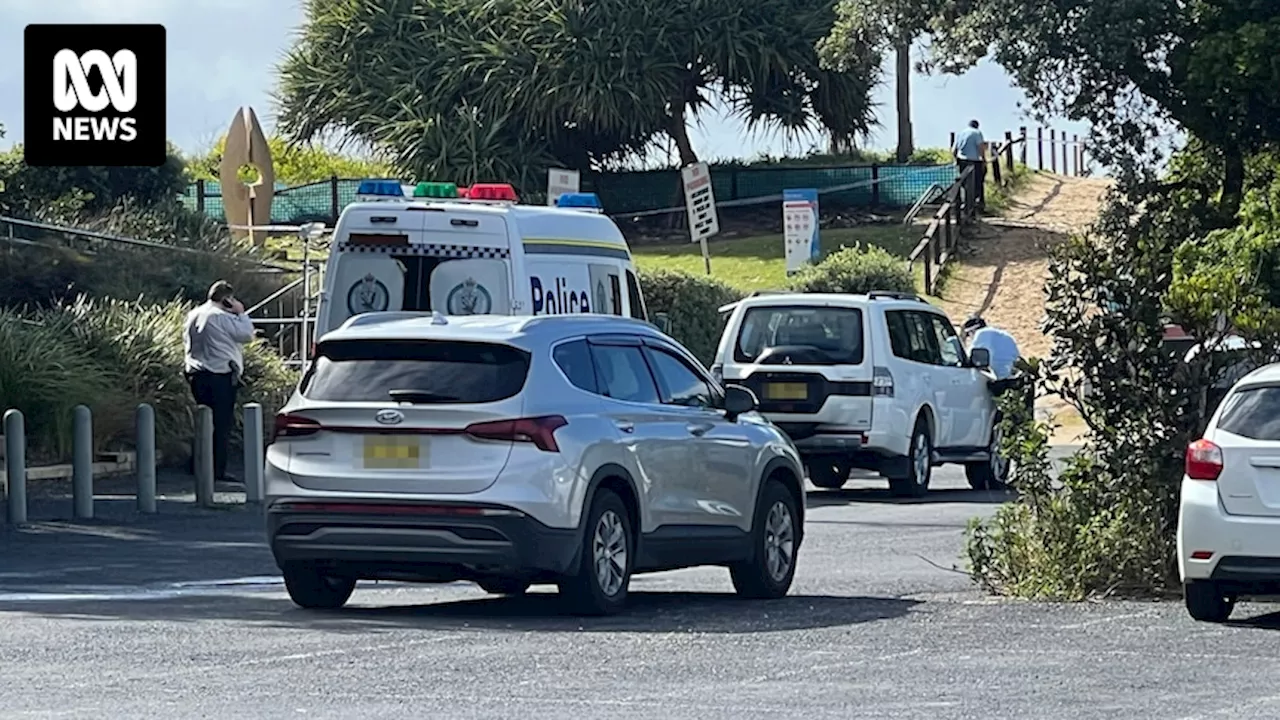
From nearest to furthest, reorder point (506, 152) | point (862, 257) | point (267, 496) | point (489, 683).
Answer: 1. point (489, 683)
2. point (267, 496)
3. point (862, 257)
4. point (506, 152)

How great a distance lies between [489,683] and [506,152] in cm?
3963

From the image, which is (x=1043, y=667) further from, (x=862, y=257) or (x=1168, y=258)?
(x=862, y=257)

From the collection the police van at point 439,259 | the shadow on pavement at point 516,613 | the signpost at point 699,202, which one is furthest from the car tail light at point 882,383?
the signpost at point 699,202

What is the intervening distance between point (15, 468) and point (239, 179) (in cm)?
2310

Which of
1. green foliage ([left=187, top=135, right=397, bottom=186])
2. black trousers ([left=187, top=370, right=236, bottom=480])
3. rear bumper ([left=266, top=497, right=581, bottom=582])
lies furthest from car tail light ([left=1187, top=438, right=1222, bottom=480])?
green foliage ([left=187, top=135, right=397, bottom=186])

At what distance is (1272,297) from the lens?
2284 cm

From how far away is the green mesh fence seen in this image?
4975 cm

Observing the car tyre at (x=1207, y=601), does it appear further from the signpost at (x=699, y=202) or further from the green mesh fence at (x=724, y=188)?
the green mesh fence at (x=724, y=188)

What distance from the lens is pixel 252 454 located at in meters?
21.3

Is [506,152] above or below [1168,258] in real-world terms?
above

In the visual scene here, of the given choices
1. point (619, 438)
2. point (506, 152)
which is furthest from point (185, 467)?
point (506, 152)

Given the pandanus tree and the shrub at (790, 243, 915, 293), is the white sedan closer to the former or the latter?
the shrub at (790, 243, 915, 293)

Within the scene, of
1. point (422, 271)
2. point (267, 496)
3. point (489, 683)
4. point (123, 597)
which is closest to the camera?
point (489, 683)

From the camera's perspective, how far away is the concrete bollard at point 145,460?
19734 mm
